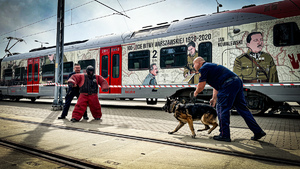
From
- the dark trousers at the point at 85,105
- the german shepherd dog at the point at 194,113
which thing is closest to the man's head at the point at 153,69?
the dark trousers at the point at 85,105

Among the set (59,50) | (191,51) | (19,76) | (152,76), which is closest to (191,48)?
(191,51)

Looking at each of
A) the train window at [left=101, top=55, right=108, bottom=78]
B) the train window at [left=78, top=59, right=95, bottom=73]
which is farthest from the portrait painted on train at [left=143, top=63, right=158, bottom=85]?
the train window at [left=78, top=59, right=95, bottom=73]

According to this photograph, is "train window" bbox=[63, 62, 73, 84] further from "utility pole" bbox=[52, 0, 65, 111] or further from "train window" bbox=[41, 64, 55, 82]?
"utility pole" bbox=[52, 0, 65, 111]

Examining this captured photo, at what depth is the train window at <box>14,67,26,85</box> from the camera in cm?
1590

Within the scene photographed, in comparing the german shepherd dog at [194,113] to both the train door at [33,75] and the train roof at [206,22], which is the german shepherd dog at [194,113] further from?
the train door at [33,75]

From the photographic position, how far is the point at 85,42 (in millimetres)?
12570

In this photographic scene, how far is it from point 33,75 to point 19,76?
2023mm

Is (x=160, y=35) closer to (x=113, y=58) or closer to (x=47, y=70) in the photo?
(x=113, y=58)

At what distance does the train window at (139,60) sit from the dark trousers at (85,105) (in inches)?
146

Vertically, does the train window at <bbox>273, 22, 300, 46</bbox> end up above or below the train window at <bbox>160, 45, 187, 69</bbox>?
above

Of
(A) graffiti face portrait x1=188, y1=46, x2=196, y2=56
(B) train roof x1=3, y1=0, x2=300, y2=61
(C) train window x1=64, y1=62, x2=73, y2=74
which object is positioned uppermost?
(B) train roof x1=3, y1=0, x2=300, y2=61

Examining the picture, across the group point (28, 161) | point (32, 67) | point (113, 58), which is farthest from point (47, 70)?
point (28, 161)

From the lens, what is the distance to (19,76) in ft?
53.5

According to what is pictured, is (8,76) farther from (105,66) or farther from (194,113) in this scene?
(194,113)
